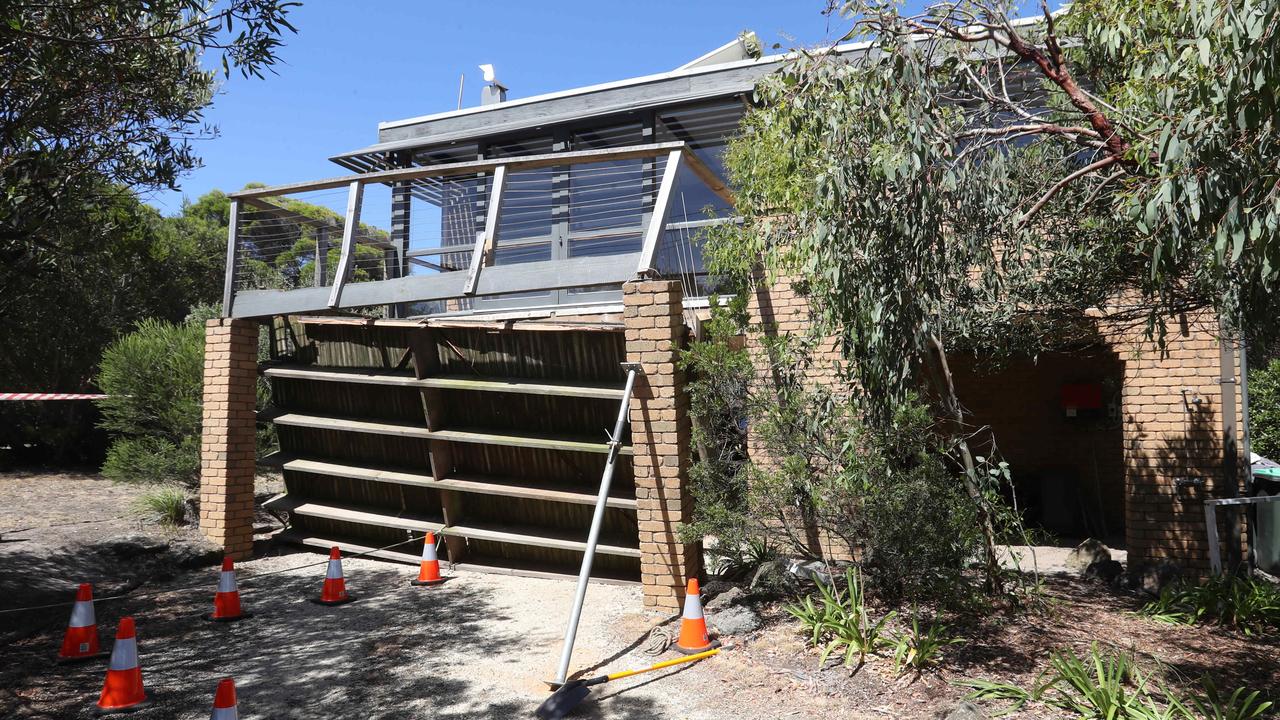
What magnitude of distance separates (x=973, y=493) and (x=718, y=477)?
1961mm

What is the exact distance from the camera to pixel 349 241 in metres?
8.22

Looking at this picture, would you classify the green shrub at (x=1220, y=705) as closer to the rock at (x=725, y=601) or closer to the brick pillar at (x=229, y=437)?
the rock at (x=725, y=601)

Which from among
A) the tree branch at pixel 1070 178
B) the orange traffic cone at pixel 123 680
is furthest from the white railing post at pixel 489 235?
the tree branch at pixel 1070 178

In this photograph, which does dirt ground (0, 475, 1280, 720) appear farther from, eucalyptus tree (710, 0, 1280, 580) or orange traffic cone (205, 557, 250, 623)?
eucalyptus tree (710, 0, 1280, 580)

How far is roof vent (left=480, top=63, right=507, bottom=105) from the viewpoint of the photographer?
1567 cm

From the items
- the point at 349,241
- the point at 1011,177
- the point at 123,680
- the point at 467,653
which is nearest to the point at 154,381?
the point at 349,241

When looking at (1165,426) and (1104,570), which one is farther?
(1104,570)

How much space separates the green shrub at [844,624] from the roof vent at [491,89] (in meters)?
12.1

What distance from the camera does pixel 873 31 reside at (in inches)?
207

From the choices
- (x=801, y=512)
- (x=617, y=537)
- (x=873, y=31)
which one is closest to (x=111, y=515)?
(x=617, y=537)

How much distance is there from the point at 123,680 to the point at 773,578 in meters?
4.59

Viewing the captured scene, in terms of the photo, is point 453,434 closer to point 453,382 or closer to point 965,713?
point 453,382

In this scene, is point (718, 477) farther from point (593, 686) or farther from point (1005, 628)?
point (1005, 628)

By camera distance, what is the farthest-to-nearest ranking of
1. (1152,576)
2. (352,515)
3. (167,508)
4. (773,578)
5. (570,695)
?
1. (167,508)
2. (352,515)
3. (1152,576)
4. (773,578)
5. (570,695)
